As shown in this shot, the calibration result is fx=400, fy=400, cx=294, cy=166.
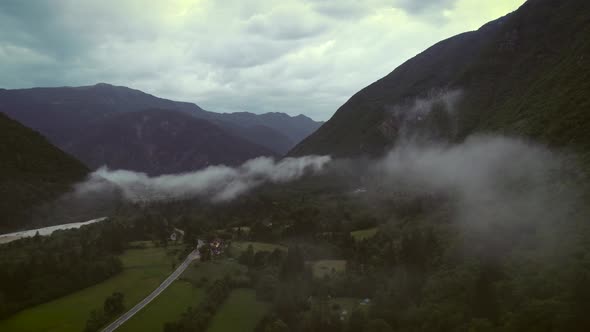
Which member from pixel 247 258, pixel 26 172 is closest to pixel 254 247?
pixel 247 258

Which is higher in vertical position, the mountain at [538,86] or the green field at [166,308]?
the mountain at [538,86]

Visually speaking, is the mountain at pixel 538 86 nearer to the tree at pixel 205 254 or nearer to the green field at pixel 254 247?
the green field at pixel 254 247

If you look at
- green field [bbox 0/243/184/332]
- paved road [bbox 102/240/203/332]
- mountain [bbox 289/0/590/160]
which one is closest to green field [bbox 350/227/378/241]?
paved road [bbox 102/240/203/332]

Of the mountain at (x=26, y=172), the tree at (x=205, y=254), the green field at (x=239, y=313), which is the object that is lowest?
the green field at (x=239, y=313)

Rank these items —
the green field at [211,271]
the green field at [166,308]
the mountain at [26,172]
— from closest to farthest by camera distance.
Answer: the green field at [166,308] < the green field at [211,271] < the mountain at [26,172]

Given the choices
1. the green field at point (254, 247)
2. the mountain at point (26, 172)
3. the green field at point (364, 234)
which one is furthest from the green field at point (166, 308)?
the mountain at point (26, 172)

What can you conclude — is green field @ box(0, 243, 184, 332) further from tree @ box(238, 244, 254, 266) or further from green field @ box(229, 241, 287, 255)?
tree @ box(238, 244, 254, 266)

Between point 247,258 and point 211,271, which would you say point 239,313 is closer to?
point 211,271
